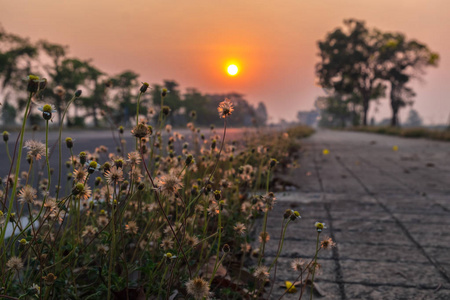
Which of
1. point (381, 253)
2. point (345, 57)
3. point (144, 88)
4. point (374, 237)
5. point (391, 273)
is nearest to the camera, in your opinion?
point (144, 88)

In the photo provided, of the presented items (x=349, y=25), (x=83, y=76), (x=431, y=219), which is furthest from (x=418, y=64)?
(x=431, y=219)

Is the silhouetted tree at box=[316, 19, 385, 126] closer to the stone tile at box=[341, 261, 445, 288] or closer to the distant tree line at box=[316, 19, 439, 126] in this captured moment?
the distant tree line at box=[316, 19, 439, 126]

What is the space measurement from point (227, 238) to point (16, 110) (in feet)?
148

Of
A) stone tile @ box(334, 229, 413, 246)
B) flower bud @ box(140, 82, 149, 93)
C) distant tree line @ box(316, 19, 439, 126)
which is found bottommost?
stone tile @ box(334, 229, 413, 246)

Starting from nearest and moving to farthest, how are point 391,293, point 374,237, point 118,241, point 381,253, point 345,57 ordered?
1. point 118,241
2. point 391,293
3. point 381,253
4. point 374,237
5. point 345,57

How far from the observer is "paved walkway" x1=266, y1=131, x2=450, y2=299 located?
210 centimetres

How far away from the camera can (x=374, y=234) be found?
118 inches

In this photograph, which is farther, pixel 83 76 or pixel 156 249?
pixel 83 76

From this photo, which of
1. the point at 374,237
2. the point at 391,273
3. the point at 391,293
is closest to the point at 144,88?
the point at 391,293

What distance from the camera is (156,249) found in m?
2.10

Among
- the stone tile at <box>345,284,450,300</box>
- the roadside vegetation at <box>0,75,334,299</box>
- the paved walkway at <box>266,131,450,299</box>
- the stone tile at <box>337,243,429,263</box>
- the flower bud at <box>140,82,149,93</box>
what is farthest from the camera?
the stone tile at <box>337,243,429,263</box>

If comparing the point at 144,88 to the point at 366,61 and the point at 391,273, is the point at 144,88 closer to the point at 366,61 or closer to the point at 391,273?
the point at 391,273

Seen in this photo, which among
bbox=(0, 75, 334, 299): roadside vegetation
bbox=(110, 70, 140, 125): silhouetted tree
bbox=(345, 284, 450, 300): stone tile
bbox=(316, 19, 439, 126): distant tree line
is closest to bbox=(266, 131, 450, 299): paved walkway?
bbox=(345, 284, 450, 300): stone tile

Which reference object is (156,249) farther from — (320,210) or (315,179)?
(315,179)
